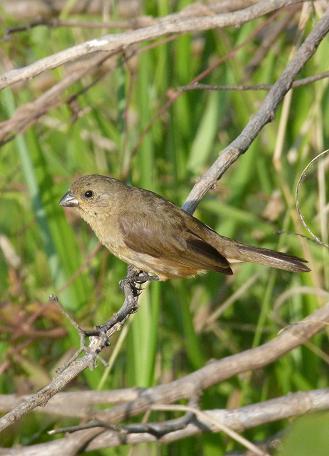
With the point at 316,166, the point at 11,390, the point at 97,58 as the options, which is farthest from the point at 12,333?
the point at 316,166

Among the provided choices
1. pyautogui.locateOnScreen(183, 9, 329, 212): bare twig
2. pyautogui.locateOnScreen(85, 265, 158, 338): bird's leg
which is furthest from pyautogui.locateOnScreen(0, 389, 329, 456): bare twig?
pyautogui.locateOnScreen(183, 9, 329, 212): bare twig

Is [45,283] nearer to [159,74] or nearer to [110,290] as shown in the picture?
[110,290]

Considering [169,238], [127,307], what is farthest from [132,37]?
[169,238]

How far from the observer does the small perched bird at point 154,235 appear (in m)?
3.96

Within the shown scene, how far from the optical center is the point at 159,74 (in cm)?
458

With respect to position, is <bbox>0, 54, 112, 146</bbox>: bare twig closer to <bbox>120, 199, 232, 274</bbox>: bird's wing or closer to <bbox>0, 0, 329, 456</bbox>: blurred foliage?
<bbox>0, 0, 329, 456</bbox>: blurred foliage

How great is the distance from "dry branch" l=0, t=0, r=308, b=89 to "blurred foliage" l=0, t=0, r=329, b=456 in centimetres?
63

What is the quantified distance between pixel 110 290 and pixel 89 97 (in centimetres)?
115

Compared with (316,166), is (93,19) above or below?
above

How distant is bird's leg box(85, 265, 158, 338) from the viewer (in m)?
2.63

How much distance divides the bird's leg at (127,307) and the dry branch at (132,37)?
2.95ft

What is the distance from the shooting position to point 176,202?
15.2 ft

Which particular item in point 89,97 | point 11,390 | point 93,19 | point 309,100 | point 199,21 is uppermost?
point 93,19

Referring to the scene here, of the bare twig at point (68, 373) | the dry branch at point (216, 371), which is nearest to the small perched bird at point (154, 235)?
the dry branch at point (216, 371)
